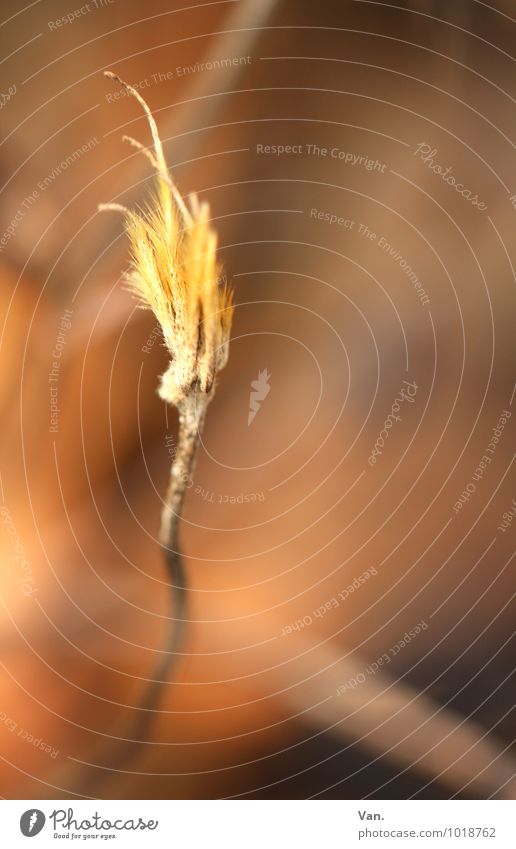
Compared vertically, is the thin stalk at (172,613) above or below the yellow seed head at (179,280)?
below

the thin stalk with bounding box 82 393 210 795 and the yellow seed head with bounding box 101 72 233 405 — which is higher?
the yellow seed head with bounding box 101 72 233 405

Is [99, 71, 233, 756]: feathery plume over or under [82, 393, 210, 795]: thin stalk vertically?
over

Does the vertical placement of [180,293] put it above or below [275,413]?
above

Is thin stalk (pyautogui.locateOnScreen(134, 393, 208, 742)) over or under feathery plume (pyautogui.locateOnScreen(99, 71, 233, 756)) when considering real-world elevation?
under

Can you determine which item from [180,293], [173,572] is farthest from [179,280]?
[173,572]

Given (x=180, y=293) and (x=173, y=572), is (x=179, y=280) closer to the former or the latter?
(x=180, y=293)

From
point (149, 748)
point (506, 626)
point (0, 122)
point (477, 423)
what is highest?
point (0, 122)
